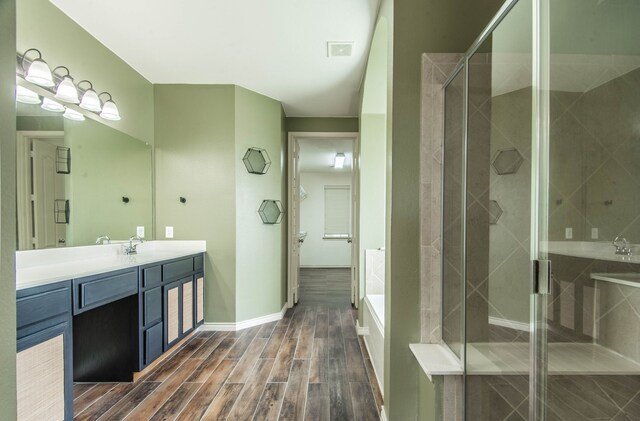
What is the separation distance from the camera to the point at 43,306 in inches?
55.8

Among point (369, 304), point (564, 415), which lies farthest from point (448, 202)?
point (369, 304)

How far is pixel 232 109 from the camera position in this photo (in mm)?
3217

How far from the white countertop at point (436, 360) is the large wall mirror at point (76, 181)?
2.42m

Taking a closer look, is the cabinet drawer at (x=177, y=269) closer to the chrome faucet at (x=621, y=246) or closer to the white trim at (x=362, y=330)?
the white trim at (x=362, y=330)

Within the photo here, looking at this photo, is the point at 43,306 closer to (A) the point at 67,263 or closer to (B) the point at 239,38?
(A) the point at 67,263

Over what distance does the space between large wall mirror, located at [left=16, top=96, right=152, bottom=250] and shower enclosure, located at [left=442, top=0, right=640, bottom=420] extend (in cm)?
265

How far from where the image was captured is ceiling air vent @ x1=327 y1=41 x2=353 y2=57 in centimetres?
244

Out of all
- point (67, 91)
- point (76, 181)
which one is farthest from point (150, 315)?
point (67, 91)

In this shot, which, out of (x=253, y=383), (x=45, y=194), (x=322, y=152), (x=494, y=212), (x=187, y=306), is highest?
(x=322, y=152)

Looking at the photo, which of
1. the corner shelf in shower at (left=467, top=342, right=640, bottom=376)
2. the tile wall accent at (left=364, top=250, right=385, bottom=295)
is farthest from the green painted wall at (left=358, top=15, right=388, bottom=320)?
the corner shelf in shower at (left=467, top=342, right=640, bottom=376)

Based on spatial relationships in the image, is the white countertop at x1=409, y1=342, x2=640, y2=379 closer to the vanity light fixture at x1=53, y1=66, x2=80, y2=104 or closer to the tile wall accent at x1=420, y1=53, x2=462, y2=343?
the tile wall accent at x1=420, y1=53, x2=462, y2=343

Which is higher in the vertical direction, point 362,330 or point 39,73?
point 39,73

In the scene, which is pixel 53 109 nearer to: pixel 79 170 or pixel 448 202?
pixel 79 170

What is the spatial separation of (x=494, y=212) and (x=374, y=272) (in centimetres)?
196
